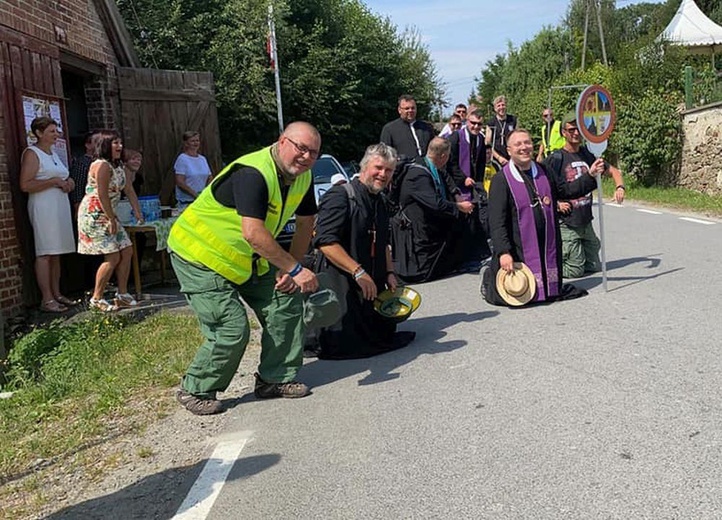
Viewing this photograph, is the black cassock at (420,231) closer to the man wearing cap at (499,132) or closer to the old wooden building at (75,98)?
the man wearing cap at (499,132)

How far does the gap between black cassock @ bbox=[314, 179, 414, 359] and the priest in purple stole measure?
1370 millimetres

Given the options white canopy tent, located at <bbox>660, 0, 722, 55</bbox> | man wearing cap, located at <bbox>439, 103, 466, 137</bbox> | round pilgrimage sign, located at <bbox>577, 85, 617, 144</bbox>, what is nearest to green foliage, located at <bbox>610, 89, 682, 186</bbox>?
man wearing cap, located at <bbox>439, 103, 466, 137</bbox>

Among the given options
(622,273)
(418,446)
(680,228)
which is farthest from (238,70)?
(418,446)

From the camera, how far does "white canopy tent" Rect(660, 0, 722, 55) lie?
108 ft

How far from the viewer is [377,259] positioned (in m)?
6.18

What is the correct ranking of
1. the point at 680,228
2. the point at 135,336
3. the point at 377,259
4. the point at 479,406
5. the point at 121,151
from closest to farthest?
the point at 479,406 → the point at 377,259 → the point at 135,336 → the point at 121,151 → the point at 680,228

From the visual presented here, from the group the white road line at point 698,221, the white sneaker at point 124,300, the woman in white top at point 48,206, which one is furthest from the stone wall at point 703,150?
the woman in white top at point 48,206

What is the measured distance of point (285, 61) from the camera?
2477 cm

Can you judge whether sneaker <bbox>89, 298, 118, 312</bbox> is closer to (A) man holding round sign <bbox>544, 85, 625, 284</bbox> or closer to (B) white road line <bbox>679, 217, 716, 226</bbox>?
(A) man holding round sign <bbox>544, 85, 625, 284</bbox>

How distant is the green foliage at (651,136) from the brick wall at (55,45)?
41.9 ft

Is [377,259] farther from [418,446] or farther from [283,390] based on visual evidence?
[418,446]

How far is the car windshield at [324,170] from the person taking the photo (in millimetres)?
12234

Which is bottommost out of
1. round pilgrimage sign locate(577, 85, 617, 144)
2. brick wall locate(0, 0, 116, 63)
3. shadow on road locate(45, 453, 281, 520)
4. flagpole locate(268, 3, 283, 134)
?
shadow on road locate(45, 453, 281, 520)

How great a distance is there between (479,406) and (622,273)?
4.52m
